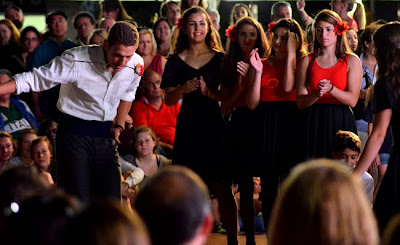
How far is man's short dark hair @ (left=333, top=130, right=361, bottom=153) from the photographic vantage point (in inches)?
225

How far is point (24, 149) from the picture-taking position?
7445 millimetres

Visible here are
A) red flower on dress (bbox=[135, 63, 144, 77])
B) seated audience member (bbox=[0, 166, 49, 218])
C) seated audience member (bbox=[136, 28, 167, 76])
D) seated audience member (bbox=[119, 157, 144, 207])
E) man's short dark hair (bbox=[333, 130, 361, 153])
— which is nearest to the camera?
seated audience member (bbox=[0, 166, 49, 218])

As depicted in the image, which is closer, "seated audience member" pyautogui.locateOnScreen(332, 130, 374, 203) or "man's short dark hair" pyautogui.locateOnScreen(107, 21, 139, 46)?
"man's short dark hair" pyautogui.locateOnScreen(107, 21, 139, 46)

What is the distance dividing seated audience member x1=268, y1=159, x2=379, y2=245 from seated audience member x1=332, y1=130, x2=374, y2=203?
126 inches

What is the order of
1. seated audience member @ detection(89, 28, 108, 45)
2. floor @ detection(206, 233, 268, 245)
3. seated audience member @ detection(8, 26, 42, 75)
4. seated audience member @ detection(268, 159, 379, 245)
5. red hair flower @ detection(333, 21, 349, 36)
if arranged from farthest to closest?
seated audience member @ detection(8, 26, 42, 75)
seated audience member @ detection(89, 28, 108, 45)
floor @ detection(206, 233, 268, 245)
red hair flower @ detection(333, 21, 349, 36)
seated audience member @ detection(268, 159, 379, 245)

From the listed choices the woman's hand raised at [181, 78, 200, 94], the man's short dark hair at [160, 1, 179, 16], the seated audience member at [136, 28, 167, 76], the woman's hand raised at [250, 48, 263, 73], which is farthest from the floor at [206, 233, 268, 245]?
the man's short dark hair at [160, 1, 179, 16]

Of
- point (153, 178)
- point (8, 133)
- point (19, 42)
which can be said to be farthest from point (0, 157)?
point (153, 178)

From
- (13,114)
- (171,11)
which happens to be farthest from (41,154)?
(171,11)

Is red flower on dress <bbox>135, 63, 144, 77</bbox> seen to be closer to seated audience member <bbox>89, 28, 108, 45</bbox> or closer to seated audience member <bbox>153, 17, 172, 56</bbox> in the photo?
seated audience member <bbox>89, 28, 108, 45</bbox>

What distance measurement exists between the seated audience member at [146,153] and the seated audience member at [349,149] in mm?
2090

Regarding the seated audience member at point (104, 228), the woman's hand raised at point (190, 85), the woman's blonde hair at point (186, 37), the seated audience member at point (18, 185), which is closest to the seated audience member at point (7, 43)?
the woman's blonde hair at point (186, 37)

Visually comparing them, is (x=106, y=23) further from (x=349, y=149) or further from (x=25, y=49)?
(x=349, y=149)

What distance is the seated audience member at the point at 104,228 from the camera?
2055 mm

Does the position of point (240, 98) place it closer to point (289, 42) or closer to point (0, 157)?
point (289, 42)
